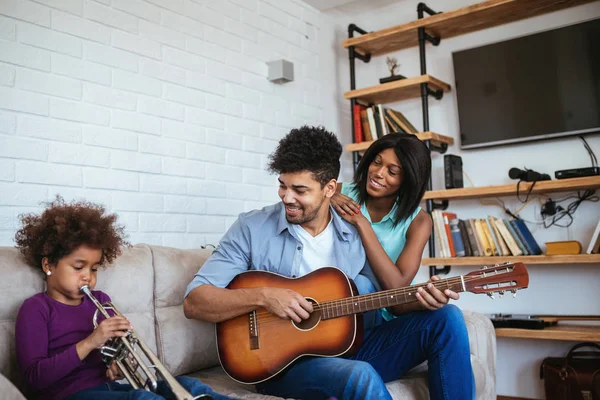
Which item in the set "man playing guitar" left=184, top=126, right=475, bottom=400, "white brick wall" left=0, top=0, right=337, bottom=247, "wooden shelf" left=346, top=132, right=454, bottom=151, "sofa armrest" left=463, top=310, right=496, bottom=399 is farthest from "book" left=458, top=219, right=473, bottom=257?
"man playing guitar" left=184, top=126, right=475, bottom=400

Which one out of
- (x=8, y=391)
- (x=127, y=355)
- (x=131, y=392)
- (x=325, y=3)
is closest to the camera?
(x=8, y=391)

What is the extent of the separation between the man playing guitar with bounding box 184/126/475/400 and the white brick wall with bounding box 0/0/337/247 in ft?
2.68

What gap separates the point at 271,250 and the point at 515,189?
167 cm

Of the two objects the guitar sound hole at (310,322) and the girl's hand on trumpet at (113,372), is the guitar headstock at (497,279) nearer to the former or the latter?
A: the guitar sound hole at (310,322)

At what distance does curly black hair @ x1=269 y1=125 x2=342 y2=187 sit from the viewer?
1929 mm

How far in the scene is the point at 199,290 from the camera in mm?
1860

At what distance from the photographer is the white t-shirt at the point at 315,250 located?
2.00m

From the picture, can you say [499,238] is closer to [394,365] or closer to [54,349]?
[394,365]

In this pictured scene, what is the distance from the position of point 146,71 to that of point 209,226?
0.82 m

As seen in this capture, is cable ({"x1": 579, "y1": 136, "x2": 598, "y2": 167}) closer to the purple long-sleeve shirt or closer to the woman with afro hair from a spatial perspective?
the woman with afro hair

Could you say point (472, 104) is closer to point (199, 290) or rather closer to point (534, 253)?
point (534, 253)

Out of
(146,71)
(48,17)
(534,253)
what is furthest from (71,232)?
(534,253)

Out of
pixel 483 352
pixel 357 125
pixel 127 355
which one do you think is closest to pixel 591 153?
pixel 357 125

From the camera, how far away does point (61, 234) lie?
65.0 inches
